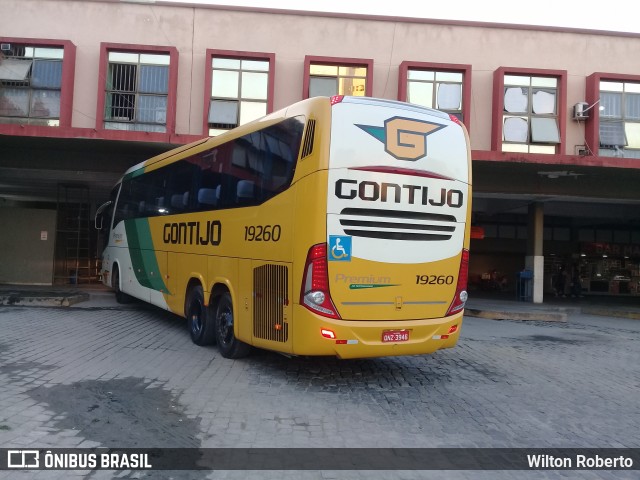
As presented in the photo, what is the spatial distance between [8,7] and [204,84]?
7139 mm

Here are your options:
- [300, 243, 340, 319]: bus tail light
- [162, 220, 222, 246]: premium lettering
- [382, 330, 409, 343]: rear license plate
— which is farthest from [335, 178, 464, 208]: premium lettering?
[162, 220, 222, 246]: premium lettering

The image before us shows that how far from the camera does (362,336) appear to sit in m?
6.02

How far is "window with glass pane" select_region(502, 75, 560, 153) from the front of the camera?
1773 cm

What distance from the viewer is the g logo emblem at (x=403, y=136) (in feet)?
20.2

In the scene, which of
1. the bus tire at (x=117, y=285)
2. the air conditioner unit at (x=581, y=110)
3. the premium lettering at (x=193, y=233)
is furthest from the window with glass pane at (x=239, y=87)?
the air conditioner unit at (x=581, y=110)

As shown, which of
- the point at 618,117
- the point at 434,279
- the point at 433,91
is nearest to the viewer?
the point at 434,279

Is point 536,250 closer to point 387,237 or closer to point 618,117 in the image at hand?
point 618,117

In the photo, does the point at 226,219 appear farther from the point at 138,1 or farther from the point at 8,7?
the point at 8,7

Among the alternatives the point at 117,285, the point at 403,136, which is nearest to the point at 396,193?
the point at 403,136

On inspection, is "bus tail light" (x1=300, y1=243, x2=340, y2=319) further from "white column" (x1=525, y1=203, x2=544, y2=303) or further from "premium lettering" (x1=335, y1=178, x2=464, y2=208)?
"white column" (x1=525, y1=203, x2=544, y2=303)

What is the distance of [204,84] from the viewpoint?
17.2m

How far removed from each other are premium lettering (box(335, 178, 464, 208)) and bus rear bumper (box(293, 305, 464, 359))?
149 centimetres

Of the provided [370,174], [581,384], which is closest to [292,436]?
[370,174]

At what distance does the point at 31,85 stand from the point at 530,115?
17440 millimetres
